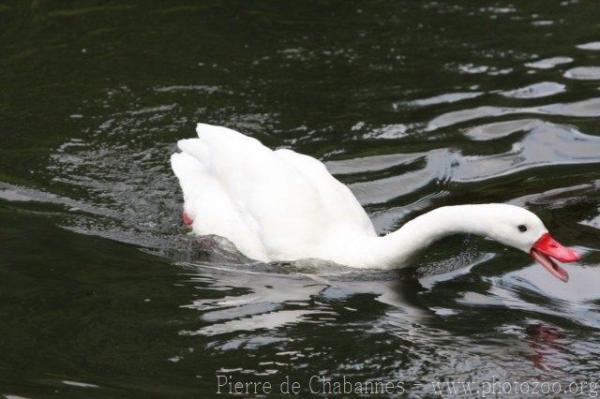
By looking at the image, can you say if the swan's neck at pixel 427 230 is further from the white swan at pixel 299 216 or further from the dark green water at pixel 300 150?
the dark green water at pixel 300 150

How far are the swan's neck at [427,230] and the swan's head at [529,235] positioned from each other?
8 cm

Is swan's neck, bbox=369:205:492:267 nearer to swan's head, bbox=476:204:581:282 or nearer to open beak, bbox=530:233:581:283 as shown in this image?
swan's head, bbox=476:204:581:282

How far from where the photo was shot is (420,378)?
255 inches

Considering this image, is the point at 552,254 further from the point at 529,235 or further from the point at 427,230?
the point at 427,230

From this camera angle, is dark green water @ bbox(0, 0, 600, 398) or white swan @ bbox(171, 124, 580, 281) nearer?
dark green water @ bbox(0, 0, 600, 398)

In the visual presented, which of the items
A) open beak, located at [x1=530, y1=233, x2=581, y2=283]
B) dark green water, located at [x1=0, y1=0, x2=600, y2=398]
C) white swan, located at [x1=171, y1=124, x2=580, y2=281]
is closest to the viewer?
dark green water, located at [x1=0, y1=0, x2=600, y2=398]

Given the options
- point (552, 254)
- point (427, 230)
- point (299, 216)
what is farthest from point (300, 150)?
point (552, 254)

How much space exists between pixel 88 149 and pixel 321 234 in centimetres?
339

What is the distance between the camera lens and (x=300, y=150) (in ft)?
35.5

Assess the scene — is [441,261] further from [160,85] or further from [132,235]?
[160,85]

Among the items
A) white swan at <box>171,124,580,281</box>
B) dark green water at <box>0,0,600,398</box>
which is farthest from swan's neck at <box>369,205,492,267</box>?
dark green water at <box>0,0,600,398</box>

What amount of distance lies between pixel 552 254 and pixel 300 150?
12.6 ft

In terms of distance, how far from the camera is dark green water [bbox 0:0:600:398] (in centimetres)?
675

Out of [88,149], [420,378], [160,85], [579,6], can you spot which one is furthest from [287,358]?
[579,6]
